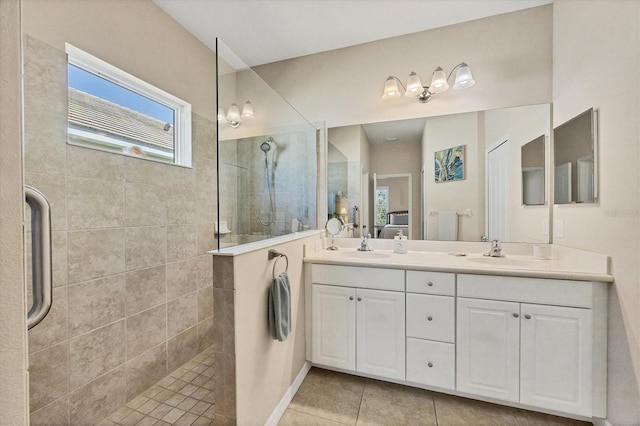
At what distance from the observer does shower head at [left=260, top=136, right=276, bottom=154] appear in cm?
179

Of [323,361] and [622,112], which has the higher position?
[622,112]

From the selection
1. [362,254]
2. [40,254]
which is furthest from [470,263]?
[40,254]

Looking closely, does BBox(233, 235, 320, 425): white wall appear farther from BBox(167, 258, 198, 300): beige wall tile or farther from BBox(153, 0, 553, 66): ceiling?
BBox(153, 0, 553, 66): ceiling

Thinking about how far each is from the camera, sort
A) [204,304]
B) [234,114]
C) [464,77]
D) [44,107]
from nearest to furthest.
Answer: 1. [44,107]
2. [234,114]
3. [464,77]
4. [204,304]

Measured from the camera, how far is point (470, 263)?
177 cm

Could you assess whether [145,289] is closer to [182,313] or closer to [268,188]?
[182,313]

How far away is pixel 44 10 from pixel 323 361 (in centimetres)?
260

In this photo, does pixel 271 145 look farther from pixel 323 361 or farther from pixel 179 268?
pixel 323 361

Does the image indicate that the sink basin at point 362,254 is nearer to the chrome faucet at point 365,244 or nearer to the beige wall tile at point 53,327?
the chrome faucet at point 365,244

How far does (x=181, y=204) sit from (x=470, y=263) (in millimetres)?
2175

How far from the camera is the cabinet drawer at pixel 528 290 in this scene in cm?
144

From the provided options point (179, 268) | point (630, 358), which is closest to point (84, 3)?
point (179, 268)

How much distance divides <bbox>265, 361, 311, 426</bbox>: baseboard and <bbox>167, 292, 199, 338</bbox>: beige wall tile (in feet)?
3.28

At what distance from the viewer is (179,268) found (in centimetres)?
210
